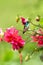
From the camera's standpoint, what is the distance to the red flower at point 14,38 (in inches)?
44.9

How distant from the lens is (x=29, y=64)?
79.6 inches

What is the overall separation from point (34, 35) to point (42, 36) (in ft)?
0.10

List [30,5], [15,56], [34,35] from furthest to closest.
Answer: [30,5]
[15,56]
[34,35]

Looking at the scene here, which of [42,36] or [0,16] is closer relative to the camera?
[42,36]

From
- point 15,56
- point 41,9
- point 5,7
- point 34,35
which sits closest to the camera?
point 34,35

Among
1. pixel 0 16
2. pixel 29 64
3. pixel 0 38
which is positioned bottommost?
pixel 0 16

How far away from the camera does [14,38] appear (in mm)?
1166

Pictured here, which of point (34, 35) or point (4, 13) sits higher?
point (34, 35)

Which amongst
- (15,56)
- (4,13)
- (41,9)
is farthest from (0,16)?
(15,56)

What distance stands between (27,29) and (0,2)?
8.42 feet

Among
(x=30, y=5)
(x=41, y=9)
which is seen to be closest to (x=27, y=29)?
(x=41, y=9)

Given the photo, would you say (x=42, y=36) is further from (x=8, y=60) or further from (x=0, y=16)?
(x=0, y=16)

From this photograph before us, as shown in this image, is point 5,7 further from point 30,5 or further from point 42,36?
point 42,36

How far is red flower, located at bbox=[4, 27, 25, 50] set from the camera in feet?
3.75
